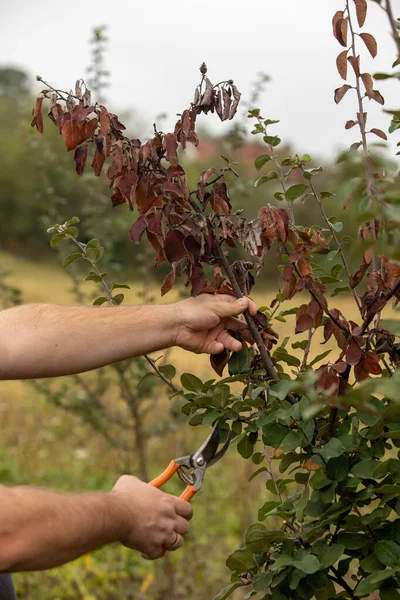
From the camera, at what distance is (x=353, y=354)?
1489 mm

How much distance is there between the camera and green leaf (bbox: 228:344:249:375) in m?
1.62

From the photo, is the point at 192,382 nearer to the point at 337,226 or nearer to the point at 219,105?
the point at 337,226

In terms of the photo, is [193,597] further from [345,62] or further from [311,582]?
[345,62]

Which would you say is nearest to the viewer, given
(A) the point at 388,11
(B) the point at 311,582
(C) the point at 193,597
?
(A) the point at 388,11

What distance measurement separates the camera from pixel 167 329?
5.73 feet

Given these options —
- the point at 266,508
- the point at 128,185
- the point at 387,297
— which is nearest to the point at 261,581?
the point at 266,508

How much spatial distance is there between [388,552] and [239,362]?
0.49 meters

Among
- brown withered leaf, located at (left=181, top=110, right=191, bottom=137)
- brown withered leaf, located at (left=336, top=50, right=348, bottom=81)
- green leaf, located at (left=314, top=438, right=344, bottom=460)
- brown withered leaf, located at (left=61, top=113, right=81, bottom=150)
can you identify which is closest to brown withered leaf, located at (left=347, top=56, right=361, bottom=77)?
brown withered leaf, located at (left=336, top=50, right=348, bottom=81)

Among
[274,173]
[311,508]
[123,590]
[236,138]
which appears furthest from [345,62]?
[123,590]

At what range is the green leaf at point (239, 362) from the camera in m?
1.62

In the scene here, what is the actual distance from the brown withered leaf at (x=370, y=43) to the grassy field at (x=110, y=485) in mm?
1294

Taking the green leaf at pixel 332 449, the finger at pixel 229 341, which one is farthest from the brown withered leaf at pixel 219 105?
the green leaf at pixel 332 449

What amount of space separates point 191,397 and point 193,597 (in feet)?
7.26

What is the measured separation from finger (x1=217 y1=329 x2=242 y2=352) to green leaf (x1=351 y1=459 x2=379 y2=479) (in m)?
0.35
